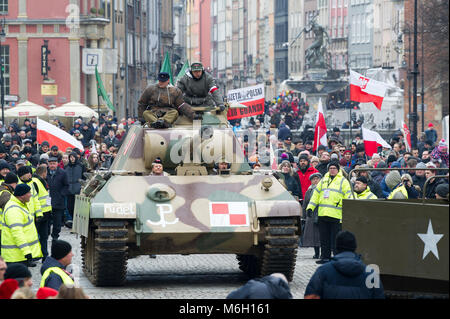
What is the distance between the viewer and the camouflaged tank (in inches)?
608

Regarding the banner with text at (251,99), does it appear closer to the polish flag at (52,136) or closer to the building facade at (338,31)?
the polish flag at (52,136)

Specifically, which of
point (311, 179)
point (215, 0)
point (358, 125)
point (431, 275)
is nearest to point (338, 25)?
point (215, 0)

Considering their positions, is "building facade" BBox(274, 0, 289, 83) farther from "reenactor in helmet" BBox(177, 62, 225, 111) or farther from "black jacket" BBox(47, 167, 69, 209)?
"reenactor in helmet" BBox(177, 62, 225, 111)

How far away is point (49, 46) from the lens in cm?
5738

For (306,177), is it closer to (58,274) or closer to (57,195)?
(57,195)

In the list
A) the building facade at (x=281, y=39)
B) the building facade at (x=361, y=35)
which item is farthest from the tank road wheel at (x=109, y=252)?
the building facade at (x=281, y=39)

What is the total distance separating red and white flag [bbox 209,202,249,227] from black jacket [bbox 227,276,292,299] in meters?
6.39

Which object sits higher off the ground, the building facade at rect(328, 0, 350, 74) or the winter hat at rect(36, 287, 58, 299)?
the building facade at rect(328, 0, 350, 74)

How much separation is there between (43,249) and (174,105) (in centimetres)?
308

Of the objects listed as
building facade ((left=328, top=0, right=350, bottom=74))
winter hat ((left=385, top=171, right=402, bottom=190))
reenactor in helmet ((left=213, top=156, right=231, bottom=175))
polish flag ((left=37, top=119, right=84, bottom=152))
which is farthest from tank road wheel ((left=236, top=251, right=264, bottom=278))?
building facade ((left=328, top=0, right=350, bottom=74))

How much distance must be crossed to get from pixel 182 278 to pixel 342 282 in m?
7.51

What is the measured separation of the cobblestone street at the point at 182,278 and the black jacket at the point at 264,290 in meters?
4.91

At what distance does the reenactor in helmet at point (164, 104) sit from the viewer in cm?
1755
